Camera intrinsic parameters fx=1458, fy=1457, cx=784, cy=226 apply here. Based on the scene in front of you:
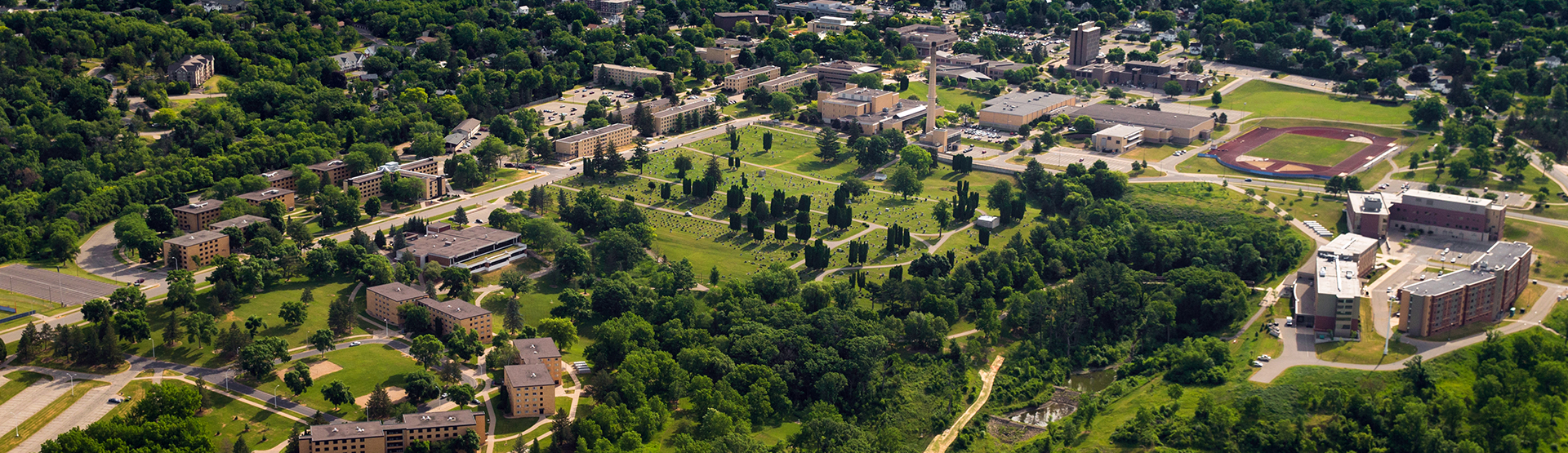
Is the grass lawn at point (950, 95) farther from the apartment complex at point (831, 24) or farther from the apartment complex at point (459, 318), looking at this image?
the apartment complex at point (459, 318)

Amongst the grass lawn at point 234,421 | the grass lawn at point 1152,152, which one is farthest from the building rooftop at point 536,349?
the grass lawn at point 1152,152

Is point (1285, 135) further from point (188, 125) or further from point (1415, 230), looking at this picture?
point (188, 125)

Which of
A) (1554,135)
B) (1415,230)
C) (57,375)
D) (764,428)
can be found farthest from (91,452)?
(1554,135)

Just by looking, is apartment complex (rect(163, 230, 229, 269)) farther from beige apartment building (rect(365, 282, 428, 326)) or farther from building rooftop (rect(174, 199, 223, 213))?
beige apartment building (rect(365, 282, 428, 326))

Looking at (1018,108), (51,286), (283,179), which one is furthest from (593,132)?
(51,286)

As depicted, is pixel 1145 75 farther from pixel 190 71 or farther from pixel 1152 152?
pixel 190 71

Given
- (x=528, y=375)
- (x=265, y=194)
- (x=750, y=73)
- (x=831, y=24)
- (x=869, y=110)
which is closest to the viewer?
(x=528, y=375)

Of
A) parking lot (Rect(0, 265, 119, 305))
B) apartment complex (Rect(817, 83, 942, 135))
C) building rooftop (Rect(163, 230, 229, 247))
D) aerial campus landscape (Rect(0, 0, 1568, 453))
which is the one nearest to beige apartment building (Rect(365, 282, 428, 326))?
aerial campus landscape (Rect(0, 0, 1568, 453))
